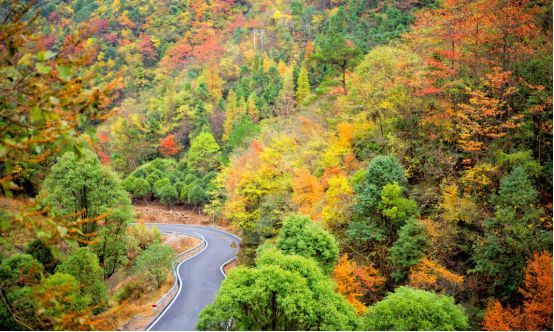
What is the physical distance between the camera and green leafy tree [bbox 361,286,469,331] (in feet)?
29.5

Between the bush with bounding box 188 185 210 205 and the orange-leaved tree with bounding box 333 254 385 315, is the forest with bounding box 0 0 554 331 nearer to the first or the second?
the orange-leaved tree with bounding box 333 254 385 315

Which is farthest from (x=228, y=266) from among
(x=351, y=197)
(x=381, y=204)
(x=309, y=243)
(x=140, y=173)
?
(x=140, y=173)

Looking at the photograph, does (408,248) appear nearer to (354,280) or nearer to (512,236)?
(354,280)

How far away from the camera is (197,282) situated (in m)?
20.6

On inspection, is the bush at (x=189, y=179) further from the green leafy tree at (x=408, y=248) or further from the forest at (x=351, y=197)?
the green leafy tree at (x=408, y=248)

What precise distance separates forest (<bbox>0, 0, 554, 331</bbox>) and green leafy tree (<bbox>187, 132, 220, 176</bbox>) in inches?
450

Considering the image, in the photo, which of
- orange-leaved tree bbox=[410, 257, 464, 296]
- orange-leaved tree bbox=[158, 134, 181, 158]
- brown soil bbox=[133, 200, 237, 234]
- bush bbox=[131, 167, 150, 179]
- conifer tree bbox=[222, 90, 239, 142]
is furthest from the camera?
orange-leaved tree bbox=[158, 134, 181, 158]

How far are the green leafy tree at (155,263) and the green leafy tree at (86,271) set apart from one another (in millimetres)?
A: 3947

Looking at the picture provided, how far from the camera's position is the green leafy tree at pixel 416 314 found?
898 centimetres

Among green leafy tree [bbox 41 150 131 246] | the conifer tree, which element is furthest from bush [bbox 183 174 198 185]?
green leafy tree [bbox 41 150 131 246]

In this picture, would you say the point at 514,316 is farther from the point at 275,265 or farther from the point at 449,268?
the point at 275,265

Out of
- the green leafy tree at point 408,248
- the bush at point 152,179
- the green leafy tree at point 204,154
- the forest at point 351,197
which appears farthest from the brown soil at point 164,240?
the green leafy tree at point 408,248

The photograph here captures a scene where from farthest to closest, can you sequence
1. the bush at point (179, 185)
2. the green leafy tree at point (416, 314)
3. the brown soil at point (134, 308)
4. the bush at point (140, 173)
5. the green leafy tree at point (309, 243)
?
the bush at point (140, 173) < the bush at point (179, 185) < the brown soil at point (134, 308) < the green leafy tree at point (309, 243) < the green leafy tree at point (416, 314)

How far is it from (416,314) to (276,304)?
415cm
